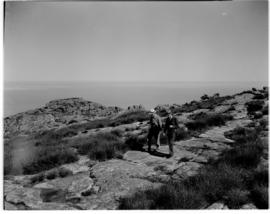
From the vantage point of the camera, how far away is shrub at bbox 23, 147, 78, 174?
7711mm

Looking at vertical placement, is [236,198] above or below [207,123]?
below

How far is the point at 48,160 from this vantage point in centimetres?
816

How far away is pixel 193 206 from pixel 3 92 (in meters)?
4.46

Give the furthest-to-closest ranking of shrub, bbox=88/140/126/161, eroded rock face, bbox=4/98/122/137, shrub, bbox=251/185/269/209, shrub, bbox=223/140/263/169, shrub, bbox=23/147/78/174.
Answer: eroded rock face, bbox=4/98/122/137, shrub, bbox=88/140/126/161, shrub, bbox=23/147/78/174, shrub, bbox=223/140/263/169, shrub, bbox=251/185/269/209

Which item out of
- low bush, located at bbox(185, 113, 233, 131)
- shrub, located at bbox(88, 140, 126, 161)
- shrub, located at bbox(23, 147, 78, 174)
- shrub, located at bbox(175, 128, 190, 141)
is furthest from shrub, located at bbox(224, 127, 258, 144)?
shrub, located at bbox(23, 147, 78, 174)

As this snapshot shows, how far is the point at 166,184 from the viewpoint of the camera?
253 inches

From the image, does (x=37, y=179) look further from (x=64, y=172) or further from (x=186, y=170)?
(x=186, y=170)

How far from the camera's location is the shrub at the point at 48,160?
7711 mm

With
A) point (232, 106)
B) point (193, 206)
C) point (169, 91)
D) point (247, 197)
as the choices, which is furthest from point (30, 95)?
point (232, 106)

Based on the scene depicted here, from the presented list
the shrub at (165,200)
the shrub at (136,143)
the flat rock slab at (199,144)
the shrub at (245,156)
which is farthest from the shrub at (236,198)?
the shrub at (136,143)

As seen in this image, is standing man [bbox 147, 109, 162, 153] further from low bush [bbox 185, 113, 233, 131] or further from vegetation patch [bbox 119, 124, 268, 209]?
low bush [bbox 185, 113, 233, 131]

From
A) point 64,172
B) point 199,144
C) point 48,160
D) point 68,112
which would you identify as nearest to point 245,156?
point 199,144

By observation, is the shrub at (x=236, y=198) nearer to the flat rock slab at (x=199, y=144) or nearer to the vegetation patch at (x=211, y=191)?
the vegetation patch at (x=211, y=191)

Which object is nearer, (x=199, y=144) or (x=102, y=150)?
(x=102, y=150)
